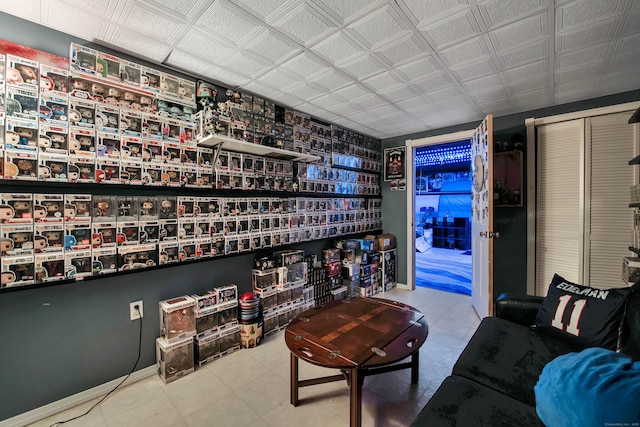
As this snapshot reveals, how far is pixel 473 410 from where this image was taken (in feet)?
3.43

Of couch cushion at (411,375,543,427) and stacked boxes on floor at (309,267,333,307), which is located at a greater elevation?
couch cushion at (411,375,543,427)

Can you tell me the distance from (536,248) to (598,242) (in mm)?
522

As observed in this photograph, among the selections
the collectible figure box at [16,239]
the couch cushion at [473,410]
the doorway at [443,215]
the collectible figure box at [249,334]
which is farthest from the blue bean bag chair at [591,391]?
→ the doorway at [443,215]

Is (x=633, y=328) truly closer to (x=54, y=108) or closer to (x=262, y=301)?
(x=262, y=301)

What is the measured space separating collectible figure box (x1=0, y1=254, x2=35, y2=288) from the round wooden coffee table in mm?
1617

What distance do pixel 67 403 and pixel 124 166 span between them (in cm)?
165

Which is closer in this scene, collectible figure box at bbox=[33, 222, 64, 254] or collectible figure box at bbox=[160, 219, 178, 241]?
collectible figure box at bbox=[33, 222, 64, 254]

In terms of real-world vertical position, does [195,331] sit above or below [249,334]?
above

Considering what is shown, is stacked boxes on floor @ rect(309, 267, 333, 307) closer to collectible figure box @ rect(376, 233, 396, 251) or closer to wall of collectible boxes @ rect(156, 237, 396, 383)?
wall of collectible boxes @ rect(156, 237, 396, 383)

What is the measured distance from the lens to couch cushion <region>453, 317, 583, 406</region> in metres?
1.23

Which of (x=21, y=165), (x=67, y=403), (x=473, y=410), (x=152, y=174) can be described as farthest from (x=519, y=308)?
(x=21, y=165)

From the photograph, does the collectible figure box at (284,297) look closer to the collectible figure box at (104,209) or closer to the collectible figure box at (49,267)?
the collectible figure box at (104,209)

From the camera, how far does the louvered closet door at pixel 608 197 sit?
8.55ft

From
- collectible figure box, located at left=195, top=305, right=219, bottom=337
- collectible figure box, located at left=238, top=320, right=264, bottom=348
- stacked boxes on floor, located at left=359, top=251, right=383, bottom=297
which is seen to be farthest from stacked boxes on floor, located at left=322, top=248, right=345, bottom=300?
collectible figure box, located at left=195, top=305, right=219, bottom=337
